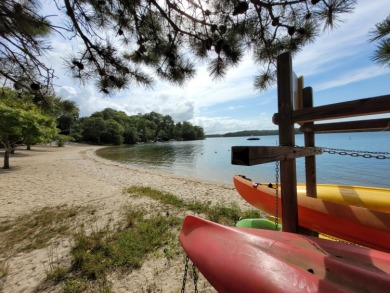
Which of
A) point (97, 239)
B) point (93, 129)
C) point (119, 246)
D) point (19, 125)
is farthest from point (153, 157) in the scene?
point (93, 129)

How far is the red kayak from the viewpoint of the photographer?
3.89 feet

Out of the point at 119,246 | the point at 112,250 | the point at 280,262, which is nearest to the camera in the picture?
the point at 280,262

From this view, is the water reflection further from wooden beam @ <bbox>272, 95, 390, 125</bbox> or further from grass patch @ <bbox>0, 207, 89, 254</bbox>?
wooden beam @ <bbox>272, 95, 390, 125</bbox>

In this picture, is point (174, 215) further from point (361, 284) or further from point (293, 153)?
point (361, 284)

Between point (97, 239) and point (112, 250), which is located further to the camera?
point (97, 239)

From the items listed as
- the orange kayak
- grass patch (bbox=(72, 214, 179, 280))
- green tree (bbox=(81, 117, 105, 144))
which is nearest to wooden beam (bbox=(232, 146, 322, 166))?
the orange kayak

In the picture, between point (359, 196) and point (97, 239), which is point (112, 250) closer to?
point (97, 239)

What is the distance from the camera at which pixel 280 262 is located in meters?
1.36

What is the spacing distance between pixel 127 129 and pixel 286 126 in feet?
224

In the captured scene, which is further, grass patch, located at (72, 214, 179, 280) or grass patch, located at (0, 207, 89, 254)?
grass patch, located at (0, 207, 89, 254)

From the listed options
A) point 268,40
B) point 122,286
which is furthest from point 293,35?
point 122,286

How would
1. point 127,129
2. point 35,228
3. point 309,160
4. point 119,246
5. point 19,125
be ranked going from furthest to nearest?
point 127,129
point 19,125
point 35,228
point 119,246
point 309,160

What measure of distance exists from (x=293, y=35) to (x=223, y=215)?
3.81m

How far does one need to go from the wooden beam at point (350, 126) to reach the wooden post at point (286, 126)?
115cm
